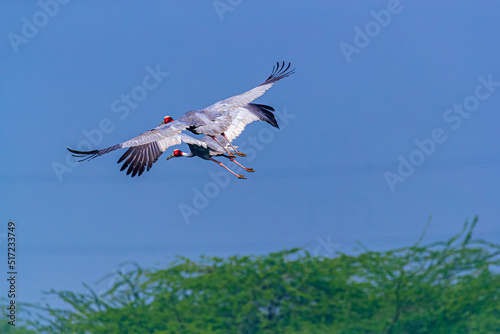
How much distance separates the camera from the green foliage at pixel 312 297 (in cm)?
3603

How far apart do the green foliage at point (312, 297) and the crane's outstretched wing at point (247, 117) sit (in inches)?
600

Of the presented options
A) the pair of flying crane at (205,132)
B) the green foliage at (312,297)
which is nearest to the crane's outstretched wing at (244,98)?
the pair of flying crane at (205,132)

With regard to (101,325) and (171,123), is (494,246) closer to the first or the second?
(101,325)

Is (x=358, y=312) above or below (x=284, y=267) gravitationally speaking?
below

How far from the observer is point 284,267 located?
38.1m

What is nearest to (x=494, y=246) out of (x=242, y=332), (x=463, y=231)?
(x=463, y=231)

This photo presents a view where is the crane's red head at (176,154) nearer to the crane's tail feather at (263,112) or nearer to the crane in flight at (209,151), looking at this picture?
the crane in flight at (209,151)

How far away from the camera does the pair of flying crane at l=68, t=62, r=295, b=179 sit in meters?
19.5

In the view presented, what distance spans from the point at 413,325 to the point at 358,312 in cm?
245

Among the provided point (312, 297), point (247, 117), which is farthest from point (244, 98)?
point (312, 297)

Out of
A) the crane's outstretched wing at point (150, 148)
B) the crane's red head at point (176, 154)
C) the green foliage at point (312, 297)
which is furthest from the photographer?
the green foliage at point (312, 297)

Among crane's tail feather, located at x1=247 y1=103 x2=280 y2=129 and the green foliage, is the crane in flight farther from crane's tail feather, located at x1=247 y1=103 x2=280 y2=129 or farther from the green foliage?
the green foliage

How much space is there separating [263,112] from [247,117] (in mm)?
638

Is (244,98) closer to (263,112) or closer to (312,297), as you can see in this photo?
(263,112)
